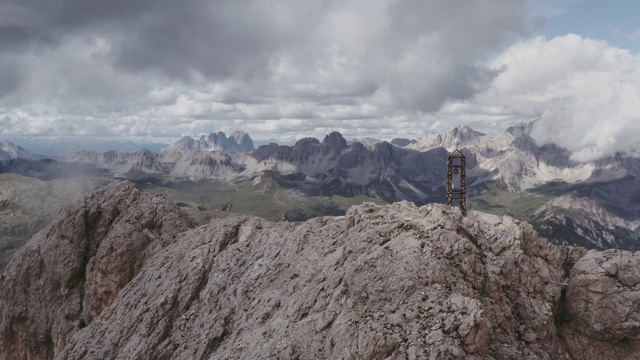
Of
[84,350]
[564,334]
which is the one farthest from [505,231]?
[84,350]

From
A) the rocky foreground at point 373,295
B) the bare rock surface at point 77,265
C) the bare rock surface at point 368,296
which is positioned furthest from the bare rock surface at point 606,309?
the bare rock surface at point 77,265

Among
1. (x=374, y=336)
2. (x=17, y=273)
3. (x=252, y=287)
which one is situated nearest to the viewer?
(x=374, y=336)

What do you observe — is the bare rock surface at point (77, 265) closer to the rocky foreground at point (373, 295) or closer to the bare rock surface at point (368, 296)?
the rocky foreground at point (373, 295)

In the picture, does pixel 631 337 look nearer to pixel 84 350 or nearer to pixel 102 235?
pixel 84 350

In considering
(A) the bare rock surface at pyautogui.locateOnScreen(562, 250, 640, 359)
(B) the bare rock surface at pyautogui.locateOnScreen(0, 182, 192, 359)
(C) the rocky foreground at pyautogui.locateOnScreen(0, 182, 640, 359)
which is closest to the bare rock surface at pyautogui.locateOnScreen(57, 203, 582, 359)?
(C) the rocky foreground at pyautogui.locateOnScreen(0, 182, 640, 359)

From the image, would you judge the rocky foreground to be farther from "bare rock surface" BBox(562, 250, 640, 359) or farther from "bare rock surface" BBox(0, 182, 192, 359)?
"bare rock surface" BBox(0, 182, 192, 359)

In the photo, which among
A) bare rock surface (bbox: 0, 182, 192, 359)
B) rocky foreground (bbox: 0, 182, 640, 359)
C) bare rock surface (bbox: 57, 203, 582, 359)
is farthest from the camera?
bare rock surface (bbox: 0, 182, 192, 359)
